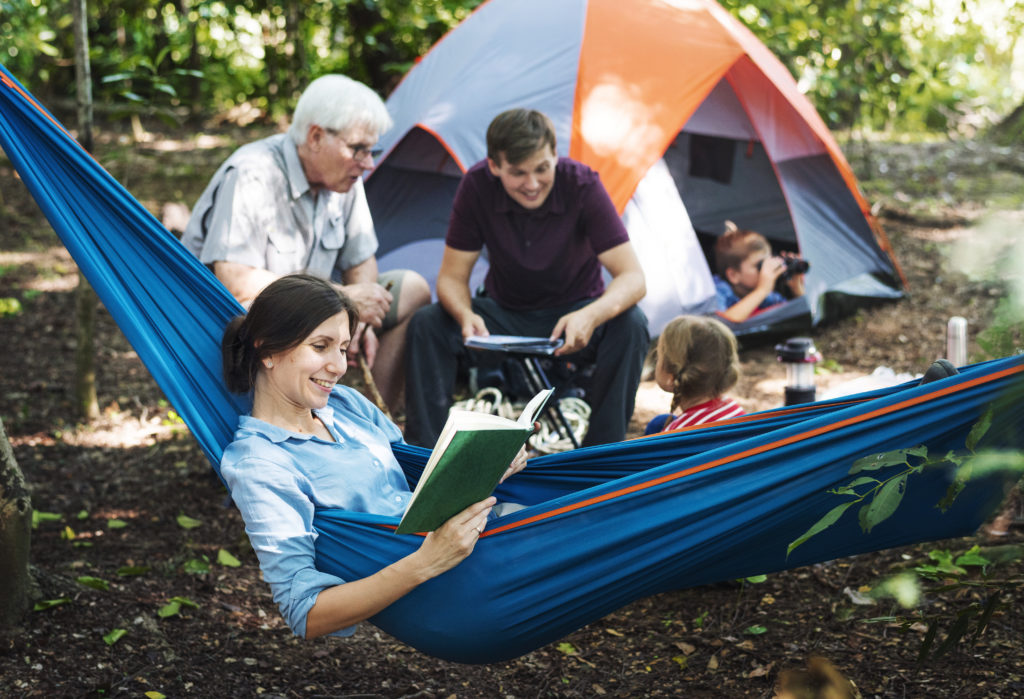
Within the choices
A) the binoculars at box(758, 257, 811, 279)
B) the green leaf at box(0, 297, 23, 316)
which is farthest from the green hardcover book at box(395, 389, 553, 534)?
the green leaf at box(0, 297, 23, 316)

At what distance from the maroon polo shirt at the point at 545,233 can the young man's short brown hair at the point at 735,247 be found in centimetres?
133

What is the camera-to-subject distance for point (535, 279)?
8.45ft

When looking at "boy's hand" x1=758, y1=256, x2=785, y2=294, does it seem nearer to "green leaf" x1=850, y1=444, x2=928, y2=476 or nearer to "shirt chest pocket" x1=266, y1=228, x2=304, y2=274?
"shirt chest pocket" x1=266, y1=228, x2=304, y2=274

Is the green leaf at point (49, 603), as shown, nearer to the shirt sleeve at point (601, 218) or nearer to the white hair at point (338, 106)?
the white hair at point (338, 106)

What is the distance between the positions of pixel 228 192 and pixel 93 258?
71cm

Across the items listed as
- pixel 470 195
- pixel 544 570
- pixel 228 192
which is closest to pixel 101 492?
pixel 228 192

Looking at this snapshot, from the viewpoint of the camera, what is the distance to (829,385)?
319 cm

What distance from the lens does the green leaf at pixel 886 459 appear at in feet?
3.67

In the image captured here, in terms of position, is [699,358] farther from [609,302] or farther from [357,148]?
[357,148]

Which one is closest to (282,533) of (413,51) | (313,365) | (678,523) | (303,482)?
(303,482)

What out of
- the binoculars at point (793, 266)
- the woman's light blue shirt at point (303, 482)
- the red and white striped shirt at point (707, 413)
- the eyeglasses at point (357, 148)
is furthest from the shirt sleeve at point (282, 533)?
the binoculars at point (793, 266)

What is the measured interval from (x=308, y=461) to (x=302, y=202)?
1158 mm

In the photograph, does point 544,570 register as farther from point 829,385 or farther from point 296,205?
point 829,385

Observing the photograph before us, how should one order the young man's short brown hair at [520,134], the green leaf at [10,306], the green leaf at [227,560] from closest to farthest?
the green leaf at [227,560] < the young man's short brown hair at [520,134] < the green leaf at [10,306]
